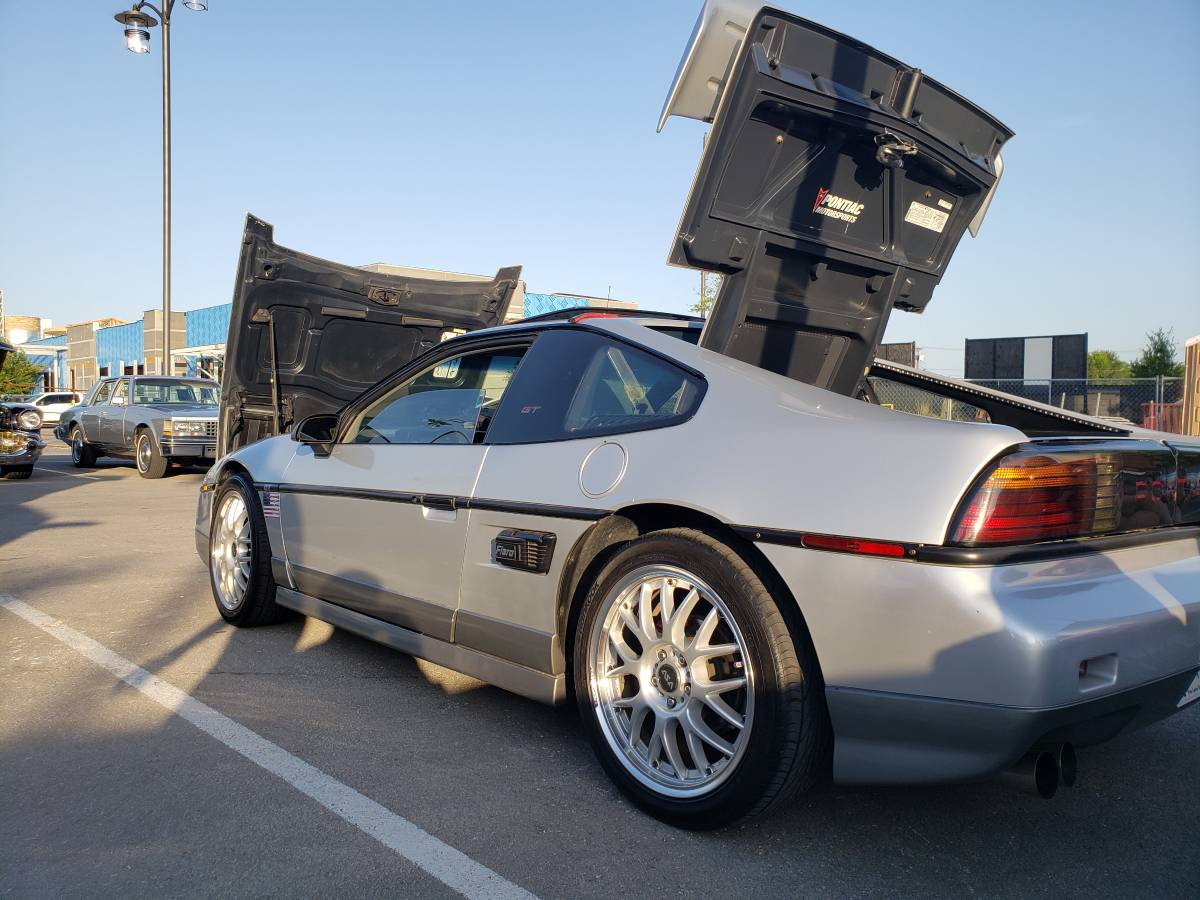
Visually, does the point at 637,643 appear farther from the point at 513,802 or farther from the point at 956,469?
the point at 956,469

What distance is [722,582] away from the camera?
2.58 m

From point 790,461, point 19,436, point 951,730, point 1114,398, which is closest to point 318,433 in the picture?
point 790,461

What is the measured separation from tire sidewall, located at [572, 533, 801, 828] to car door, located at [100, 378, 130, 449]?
46.9 ft

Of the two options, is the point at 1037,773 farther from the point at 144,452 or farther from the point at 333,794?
the point at 144,452

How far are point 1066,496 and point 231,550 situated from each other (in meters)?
4.07

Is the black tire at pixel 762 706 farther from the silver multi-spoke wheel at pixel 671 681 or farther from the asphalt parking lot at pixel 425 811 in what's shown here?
the asphalt parking lot at pixel 425 811

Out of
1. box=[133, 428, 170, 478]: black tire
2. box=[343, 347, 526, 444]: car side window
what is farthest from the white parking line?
box=[133, 428, 170, 478]: black tire

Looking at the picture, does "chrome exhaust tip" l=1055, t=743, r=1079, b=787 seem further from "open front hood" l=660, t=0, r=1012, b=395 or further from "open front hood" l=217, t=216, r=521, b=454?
"open front hood" l=217, t=216, r=521, b=454

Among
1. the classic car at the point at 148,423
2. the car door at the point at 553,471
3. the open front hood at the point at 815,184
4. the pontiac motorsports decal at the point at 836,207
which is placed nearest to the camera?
the car door at the point at 553,471

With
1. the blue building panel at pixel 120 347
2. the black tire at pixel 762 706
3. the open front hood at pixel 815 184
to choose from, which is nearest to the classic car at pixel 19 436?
the open front hood at pixel 815 184

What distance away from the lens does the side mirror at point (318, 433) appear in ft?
14.4

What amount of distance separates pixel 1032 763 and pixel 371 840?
67.6 inches

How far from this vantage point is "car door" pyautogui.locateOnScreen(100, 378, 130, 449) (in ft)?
50.1

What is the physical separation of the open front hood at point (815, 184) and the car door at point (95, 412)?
49.8 ft
